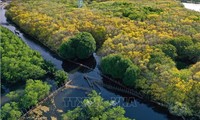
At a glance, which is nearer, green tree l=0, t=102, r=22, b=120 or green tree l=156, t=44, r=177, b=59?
green tree l=0, t=102, r=22, b=120

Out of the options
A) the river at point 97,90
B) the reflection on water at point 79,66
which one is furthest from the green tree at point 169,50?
the reflection on water at point 79,66

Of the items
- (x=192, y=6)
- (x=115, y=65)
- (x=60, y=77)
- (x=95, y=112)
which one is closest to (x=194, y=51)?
(x=115, y=65)

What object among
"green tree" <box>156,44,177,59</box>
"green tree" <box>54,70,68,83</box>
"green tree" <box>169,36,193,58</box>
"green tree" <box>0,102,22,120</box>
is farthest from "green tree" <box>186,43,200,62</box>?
"green tree" <box>0,102,22,120</box>

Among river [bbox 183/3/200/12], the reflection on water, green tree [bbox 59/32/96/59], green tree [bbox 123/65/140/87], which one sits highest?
river [bbox 183/3/200/12]

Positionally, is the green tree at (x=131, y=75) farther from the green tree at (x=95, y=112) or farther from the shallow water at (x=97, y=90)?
the green tree at (x=95, y=112)

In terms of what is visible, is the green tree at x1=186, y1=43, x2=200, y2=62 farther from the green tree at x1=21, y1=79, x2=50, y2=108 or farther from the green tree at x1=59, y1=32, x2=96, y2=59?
the green tree at x1=21, y1=79, x2=50, y2=108

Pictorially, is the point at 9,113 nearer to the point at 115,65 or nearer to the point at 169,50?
the point at 115,65
